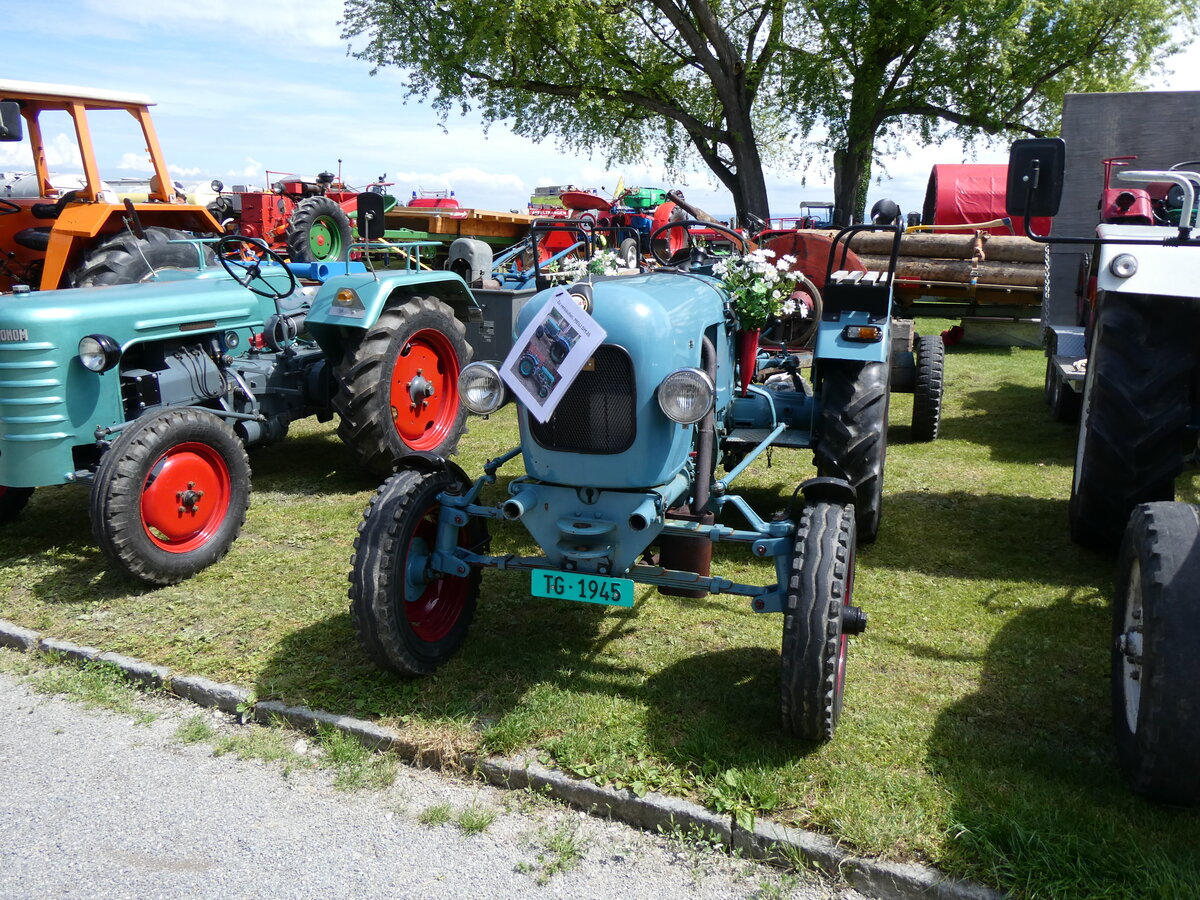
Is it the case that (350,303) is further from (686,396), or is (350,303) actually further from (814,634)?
(814,634)

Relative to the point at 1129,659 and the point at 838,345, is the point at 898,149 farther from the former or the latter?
the point at 1129,659

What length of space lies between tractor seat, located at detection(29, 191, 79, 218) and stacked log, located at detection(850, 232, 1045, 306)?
8707mm

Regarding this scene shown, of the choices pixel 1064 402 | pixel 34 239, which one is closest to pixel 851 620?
pixel 1064 402

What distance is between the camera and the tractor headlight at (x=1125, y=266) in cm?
340

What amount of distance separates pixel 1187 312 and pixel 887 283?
131 centimetres

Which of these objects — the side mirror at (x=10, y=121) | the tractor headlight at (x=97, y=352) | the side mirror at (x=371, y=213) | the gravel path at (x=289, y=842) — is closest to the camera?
the gravel path at (x=289, y=842)

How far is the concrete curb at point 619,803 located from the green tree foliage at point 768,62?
1480 cm

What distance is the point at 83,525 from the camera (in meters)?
5.20

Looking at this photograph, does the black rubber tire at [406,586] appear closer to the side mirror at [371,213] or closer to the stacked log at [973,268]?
the side mirror at [371,213]

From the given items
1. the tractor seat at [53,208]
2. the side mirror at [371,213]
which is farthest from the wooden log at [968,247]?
the tractor seat at [53,208]

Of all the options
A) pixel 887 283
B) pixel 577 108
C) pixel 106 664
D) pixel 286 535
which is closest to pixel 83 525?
pixel 286 535

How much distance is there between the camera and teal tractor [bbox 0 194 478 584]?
4246mm

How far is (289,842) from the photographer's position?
2.68 m

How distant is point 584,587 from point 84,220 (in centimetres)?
568
